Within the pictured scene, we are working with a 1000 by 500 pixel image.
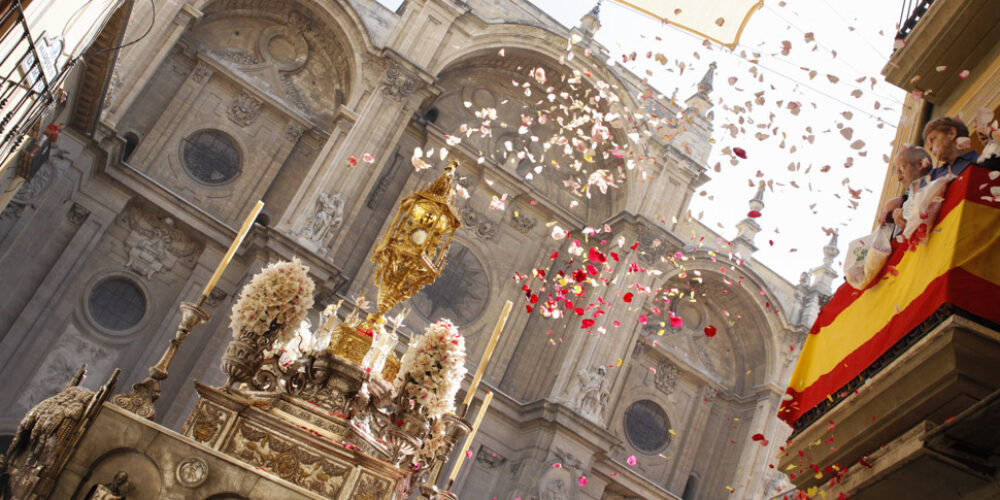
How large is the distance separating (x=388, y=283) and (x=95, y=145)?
951 centimetres

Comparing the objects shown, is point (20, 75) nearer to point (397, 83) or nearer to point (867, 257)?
point (867, 257)

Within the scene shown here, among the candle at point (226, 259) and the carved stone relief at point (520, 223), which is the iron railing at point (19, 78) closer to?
the candle at point (226, 259)

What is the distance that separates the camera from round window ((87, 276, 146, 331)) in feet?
52.2

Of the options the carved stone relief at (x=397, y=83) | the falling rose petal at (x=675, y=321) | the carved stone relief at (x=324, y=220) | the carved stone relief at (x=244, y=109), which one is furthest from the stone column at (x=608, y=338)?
the carved stone relief at (x=244, y=109)

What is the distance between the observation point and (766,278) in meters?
23.5

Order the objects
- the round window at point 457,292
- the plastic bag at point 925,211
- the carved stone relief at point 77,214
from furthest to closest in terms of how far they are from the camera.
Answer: the round window at point 457,292, the carved stone relief at point 77,214, the plastic bag at point 925,211

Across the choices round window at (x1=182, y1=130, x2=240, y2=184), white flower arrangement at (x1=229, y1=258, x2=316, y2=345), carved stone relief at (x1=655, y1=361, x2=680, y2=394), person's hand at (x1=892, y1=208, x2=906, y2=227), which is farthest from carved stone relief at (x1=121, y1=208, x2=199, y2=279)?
person's hand at (x1=892, y1=208, x2=906, y2=227)

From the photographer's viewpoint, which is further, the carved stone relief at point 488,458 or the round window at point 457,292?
the round window at point 457,292

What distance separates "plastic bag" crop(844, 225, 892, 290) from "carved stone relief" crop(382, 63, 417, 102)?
521 inches

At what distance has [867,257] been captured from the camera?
5934mm

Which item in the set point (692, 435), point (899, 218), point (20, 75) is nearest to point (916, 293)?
point (899, 218)

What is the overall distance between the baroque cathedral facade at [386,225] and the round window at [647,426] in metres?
0.05

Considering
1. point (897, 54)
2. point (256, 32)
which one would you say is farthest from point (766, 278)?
point (897, 54)

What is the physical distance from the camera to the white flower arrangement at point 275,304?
670cm
